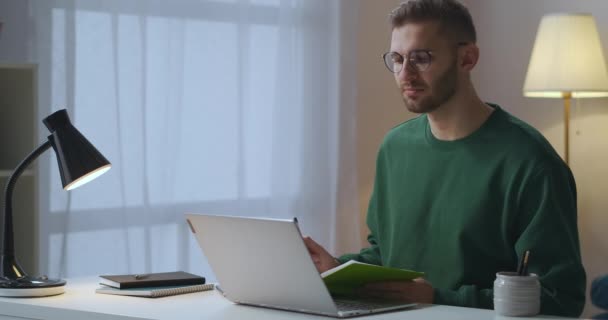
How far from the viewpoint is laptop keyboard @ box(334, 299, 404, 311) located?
6.90 ft

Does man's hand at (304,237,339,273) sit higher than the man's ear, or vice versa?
the man's ear

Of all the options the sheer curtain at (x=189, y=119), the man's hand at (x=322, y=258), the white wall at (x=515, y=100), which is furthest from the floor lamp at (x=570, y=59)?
the man's hand at (x=322, y=258)

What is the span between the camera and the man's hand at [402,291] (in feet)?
7.28

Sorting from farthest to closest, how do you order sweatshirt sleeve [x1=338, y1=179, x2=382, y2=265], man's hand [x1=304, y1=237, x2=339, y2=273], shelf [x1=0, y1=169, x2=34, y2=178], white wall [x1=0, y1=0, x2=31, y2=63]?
1. white wall [x1=0, y1=0, x2=31, y2=63]
2. shelf [x1=0, y1=169, x2=34, y2=178]
3. sweatshirt sleeve [x1=338, y1=179, x2=382, y2=265]
4. man's hand [x1=304, y1=237, x2=339, y2=273]

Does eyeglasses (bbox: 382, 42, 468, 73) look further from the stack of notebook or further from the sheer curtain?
the sheer curtain

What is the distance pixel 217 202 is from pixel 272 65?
618mm

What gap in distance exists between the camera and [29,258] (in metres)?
3.22

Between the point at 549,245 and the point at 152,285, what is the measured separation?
908mm

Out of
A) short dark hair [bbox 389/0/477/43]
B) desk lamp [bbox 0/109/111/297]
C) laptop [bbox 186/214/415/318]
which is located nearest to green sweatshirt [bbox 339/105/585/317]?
short dark hair [bbox 389/0/477/43]

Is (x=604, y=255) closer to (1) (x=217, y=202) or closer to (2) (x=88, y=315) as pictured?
(1) (x=217, y=202)

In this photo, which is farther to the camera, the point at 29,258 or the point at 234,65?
the point at 234,65

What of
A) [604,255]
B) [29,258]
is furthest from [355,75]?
[29,258]

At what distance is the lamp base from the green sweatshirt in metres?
0.85

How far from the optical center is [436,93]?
2.56m
